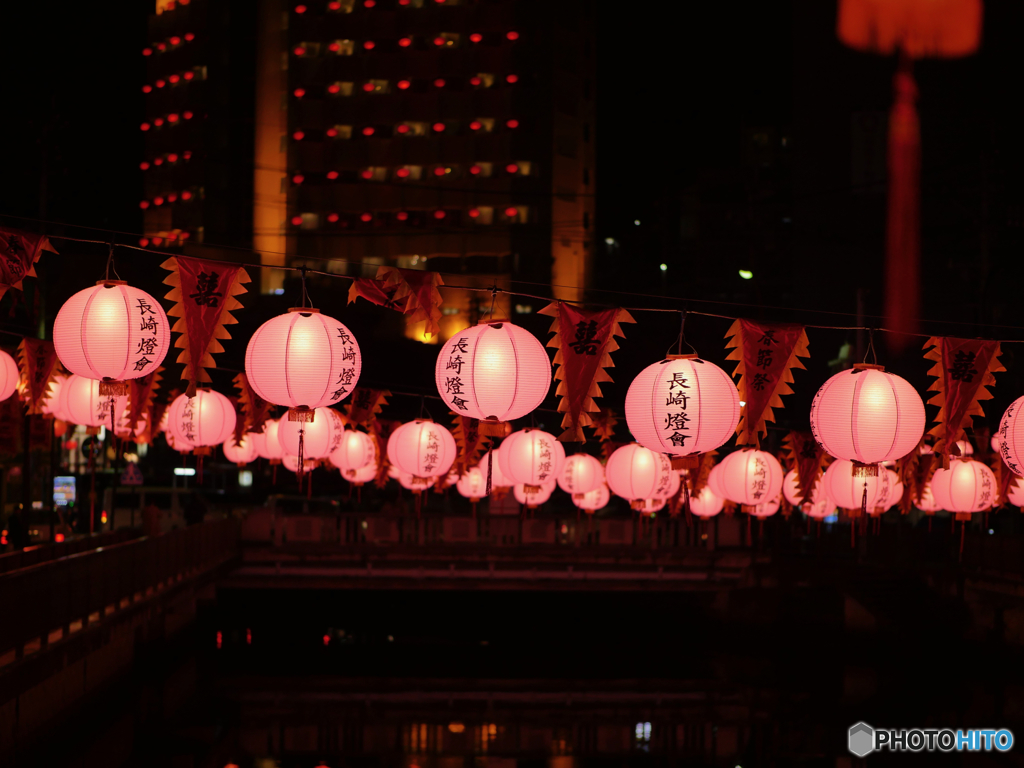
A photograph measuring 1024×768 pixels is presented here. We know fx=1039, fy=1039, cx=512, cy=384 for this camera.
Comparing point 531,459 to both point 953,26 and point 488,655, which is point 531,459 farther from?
point 953,26

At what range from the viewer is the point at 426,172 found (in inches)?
1592

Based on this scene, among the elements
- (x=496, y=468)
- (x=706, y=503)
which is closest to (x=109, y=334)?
(x=496, y=468)

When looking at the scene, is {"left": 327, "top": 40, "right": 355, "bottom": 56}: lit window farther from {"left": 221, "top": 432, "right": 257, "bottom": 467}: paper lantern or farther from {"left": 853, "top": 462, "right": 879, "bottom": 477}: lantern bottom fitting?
{"left": 853, "top": 462, "right": 879, "bottom": 477}: lantern bottom fitting

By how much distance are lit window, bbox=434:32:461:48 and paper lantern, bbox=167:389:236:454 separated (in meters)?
29.4

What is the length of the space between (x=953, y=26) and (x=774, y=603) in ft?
45.4

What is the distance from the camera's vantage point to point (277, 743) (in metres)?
12.6

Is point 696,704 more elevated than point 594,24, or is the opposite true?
point 594,24

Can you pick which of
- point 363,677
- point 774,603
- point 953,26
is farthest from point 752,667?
point 953,26

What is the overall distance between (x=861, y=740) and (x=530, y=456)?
5.64 meters

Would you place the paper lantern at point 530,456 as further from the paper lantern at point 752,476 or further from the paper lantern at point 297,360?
the paper lantern at point 297,360

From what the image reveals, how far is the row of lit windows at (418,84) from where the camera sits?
1563 inches

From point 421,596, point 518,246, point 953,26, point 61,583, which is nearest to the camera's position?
point 61,583

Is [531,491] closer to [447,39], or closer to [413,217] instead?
[413,217]
